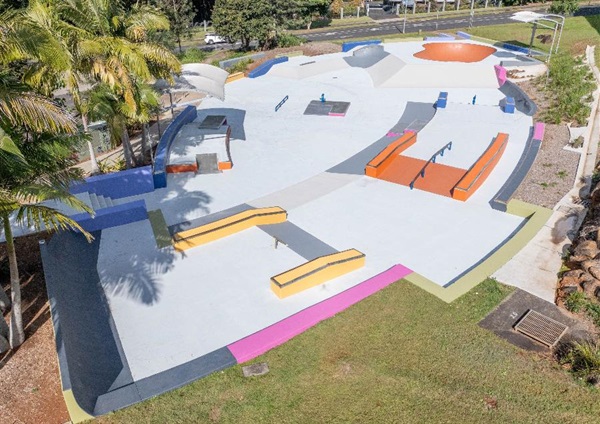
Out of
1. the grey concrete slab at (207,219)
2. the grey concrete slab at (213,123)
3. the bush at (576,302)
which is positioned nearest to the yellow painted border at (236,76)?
the grey concrete slab at (213,123)

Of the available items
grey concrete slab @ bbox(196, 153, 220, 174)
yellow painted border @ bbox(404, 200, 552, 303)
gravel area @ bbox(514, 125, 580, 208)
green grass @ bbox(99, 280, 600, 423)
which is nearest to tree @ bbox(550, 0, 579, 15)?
gravel area @ bbox(514, 125, 580, 208)

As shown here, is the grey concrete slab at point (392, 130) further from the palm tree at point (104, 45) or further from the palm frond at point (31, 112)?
the palm frond at point (31, 112)

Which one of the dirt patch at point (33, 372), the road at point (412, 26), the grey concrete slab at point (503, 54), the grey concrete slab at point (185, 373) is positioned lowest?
the grey concrete slab at point (185, 373)

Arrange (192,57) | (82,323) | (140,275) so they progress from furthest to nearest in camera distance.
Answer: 1. (192,57)
2. (140,275)
3. (82,323)

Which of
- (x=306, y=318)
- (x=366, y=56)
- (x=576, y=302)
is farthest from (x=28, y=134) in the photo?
(x=366, y=56)

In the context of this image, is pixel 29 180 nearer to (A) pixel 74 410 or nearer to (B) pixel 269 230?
(A) pixel 74 410

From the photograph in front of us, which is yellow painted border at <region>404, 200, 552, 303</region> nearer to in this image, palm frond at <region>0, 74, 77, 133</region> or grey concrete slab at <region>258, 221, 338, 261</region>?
grey concrete slab at <region>258, 221, 338, 261</region>

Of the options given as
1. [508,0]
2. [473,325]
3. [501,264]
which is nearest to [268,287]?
[473,325]
